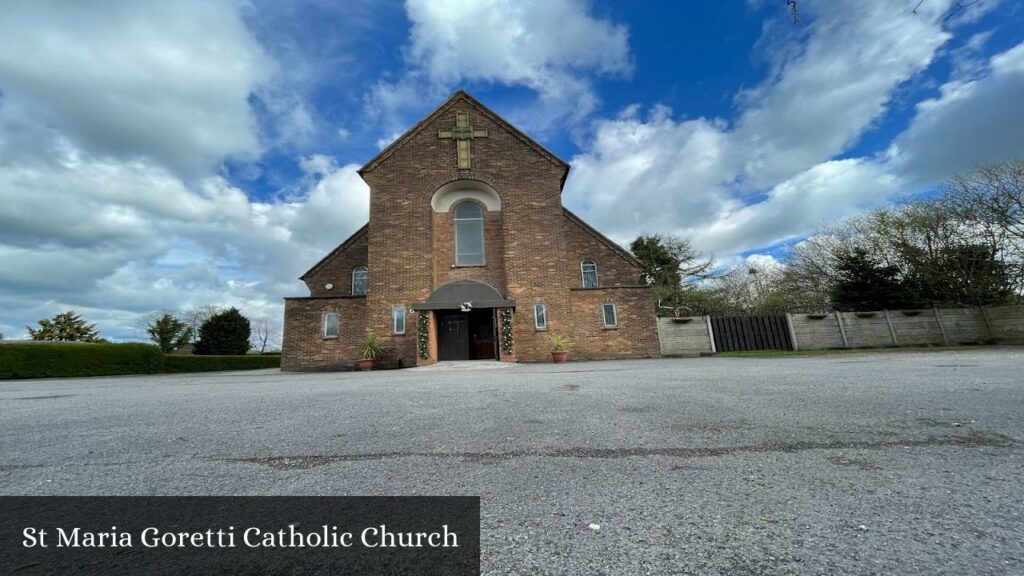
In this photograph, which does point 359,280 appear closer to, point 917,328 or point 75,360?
point 75,360

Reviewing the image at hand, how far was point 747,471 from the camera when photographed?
7.40 ft

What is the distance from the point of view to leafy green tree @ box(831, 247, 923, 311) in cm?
1966

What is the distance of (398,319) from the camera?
637 inches

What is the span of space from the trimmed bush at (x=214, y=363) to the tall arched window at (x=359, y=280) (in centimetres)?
1136

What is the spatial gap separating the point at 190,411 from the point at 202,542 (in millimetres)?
4174

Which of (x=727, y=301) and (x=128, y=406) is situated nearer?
(x=128, y=406)

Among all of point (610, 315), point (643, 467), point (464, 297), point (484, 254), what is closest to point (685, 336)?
point (610, 315)

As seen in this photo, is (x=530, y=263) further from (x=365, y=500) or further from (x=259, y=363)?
(x=259, y=363)

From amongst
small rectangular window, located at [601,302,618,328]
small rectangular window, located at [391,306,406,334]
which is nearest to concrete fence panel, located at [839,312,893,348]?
small rectangular window, located at [601,302,618,328]

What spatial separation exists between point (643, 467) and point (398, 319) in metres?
14.8

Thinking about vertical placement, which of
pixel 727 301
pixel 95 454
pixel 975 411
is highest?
pixel 727 301

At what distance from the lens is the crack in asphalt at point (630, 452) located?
2.61m

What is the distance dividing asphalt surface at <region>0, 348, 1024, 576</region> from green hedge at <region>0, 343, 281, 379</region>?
18.2m

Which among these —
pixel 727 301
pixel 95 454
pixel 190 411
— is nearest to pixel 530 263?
pixel 190 411
